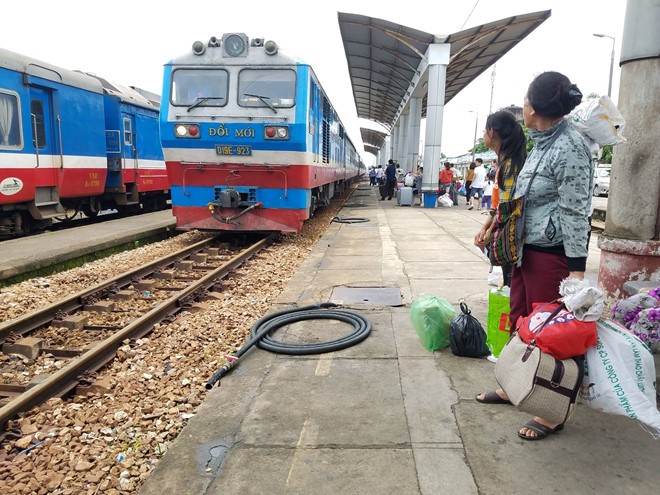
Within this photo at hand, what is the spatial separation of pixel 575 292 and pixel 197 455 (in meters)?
2.05

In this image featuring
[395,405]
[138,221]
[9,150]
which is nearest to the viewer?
[395,405]

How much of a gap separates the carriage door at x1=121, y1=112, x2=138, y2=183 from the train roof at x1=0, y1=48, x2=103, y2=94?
1396 mm

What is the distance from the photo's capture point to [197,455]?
→ 2539mm

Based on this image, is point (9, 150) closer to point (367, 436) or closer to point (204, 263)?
point (204, 263)

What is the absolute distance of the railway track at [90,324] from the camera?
3.48 meters

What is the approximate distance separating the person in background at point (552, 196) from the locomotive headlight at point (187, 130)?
6.52m

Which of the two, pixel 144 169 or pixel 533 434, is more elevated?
pixel 144 169

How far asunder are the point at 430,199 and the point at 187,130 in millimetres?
10689

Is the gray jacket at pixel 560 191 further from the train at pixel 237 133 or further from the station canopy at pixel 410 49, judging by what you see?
the station canopy at pixel 410 49

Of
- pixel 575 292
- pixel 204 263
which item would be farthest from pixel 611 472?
pixel 204 263

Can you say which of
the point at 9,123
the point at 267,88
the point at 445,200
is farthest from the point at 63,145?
the point at 445,200

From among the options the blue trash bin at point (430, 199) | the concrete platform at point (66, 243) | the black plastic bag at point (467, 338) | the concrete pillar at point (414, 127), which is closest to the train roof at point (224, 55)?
the concrete platform at point (66, 243)

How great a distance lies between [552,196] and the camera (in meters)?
2.70

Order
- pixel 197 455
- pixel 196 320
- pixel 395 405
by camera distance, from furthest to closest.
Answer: pixel 196 320
pixel 395 405
pixel 197 455
